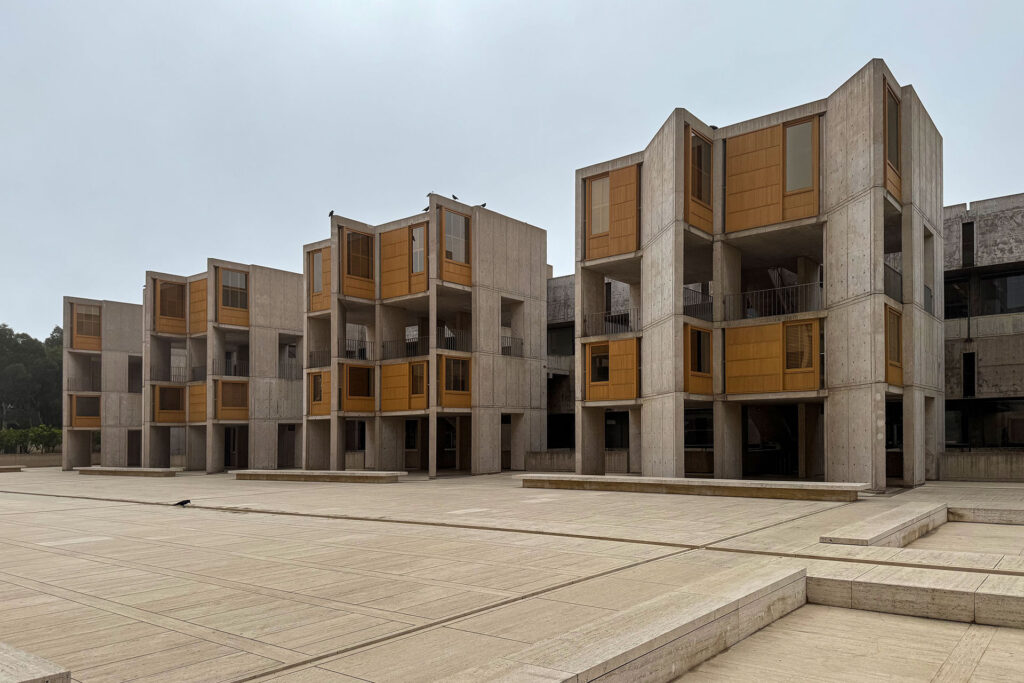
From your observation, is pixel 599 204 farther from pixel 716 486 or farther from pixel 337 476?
pixel 337 476

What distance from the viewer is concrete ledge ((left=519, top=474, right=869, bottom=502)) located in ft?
67.1

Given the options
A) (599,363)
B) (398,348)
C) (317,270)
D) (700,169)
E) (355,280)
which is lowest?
(599,363)

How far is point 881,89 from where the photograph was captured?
960 inches

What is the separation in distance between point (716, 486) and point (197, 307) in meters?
40.6

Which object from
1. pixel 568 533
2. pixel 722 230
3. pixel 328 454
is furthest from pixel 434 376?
pixel 568 533

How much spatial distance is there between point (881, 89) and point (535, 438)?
79.0 feet

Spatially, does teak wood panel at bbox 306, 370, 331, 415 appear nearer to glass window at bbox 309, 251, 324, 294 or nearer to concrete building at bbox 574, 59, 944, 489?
glass window at bbox 309, 251, 324, 294

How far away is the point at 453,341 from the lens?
40938 mm

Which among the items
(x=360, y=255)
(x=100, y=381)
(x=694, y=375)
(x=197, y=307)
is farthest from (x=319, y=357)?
(x=100, y=381)

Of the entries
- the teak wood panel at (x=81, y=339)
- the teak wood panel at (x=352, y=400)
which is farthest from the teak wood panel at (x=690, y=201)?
the teak wood panel at (x=81, y=339)

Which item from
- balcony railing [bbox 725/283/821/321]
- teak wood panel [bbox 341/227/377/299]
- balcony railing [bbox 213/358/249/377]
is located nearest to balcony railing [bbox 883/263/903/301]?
balcony railing [bbox 725/283/821/321]

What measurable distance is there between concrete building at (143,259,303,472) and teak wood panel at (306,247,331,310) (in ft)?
27.4

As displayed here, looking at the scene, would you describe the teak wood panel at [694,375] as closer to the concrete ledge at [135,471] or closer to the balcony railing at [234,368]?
the concrete ledge at [135,471]

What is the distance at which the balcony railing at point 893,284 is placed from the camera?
25.6 metres
